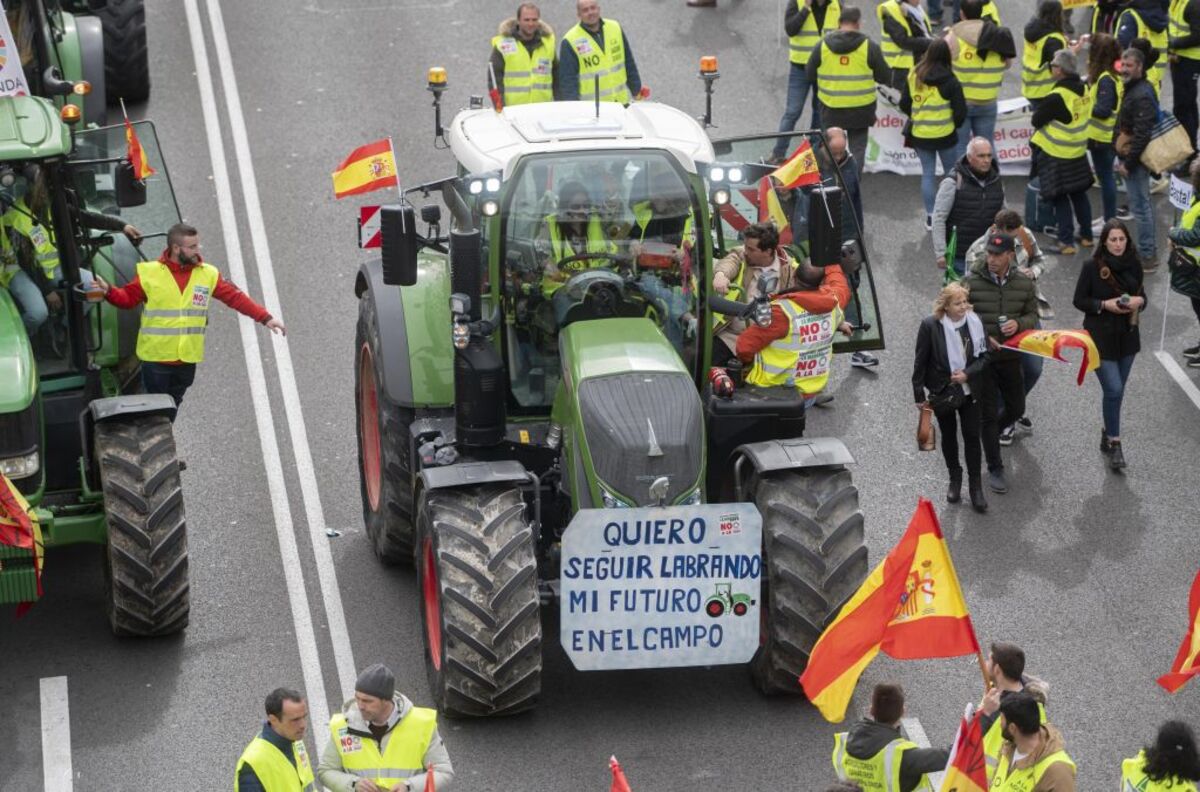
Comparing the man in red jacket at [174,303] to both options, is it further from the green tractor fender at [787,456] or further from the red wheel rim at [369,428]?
the green tractor fender at [787,456]

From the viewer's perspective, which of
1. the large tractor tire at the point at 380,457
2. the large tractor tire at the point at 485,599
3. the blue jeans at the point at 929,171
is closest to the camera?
the large tractor tire at the point at 485,599

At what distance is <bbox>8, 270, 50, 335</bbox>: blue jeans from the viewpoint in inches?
517

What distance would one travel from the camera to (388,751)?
1018 centimetres

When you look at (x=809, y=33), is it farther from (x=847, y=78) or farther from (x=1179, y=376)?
(x=1179, y=376)

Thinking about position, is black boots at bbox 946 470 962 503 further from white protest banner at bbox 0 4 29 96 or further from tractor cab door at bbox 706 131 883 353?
white protest banner at bbox 0 4 29 96

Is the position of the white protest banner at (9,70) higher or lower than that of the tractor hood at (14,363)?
higher

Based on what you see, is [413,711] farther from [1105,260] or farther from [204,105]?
[204,105]

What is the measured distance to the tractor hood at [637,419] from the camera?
11.9 metres

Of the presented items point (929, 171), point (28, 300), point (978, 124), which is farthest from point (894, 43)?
point (28, 300)

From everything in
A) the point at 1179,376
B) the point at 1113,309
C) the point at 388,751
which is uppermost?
the point at 1113,309

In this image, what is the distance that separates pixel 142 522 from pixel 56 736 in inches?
48.7

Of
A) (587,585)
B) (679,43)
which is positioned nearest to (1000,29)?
(679,43)

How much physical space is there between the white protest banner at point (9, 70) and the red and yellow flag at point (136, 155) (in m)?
0.65

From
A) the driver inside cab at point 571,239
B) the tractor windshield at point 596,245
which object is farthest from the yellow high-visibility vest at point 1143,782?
the driver inside cab at point 571,239
